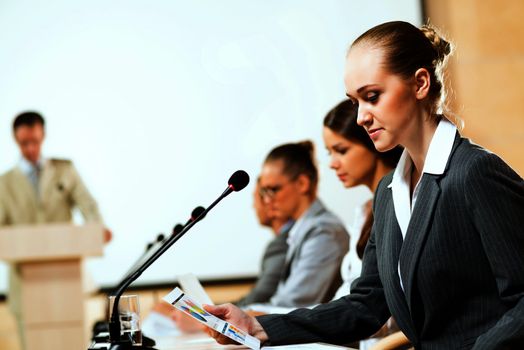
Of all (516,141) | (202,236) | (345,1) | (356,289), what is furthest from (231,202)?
(356,289)

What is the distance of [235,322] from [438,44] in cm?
76

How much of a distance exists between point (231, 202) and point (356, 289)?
409 centimetres

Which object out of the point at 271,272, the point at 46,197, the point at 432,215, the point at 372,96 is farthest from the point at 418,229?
the point at 46,197

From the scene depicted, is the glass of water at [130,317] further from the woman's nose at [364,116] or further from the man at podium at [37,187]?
the man at podium at [37,187]

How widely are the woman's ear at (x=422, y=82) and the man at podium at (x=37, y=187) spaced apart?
448 centimetres

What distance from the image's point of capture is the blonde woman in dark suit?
4.96 ft

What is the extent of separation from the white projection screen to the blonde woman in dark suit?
4.21m

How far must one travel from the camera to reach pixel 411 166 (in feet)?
5.89

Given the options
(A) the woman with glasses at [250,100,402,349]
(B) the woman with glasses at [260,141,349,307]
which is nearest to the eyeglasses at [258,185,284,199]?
(B) the woman with glasses at [260,141,349,307]

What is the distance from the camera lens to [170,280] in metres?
6.05

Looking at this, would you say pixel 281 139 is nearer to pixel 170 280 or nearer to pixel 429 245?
pixel 170 280

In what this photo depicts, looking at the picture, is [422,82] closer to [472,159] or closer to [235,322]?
[472,159]

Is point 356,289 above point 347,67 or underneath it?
underneath

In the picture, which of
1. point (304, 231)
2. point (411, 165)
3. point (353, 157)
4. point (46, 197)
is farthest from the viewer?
point (46, 197)
